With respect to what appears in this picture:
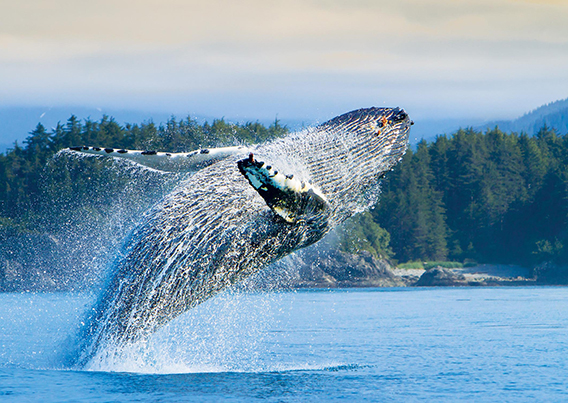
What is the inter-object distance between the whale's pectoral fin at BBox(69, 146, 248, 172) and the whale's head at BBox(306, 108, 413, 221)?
3.38 ft

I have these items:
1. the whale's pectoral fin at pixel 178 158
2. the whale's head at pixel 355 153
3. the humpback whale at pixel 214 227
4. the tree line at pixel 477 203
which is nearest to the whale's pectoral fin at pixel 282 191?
the humpback whale at pixel 214 227

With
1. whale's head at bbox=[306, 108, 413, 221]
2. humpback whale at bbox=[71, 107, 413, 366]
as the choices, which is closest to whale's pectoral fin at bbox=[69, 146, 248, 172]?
humpback whale at bbox=[71, 107, 413, 366]

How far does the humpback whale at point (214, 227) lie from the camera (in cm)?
879

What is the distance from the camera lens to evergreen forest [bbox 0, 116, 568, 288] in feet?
228

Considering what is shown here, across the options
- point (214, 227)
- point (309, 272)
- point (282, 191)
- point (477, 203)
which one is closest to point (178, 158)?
point (214, 227)

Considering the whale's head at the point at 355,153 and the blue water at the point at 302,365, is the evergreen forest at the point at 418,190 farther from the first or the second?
the whale's head at the point at 355,153

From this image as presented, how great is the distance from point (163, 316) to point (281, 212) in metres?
3.27

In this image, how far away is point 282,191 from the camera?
631 cm

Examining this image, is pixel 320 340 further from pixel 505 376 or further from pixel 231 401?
pixel 231 401

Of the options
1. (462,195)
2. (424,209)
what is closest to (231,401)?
(424,209)

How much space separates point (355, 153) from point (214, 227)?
198 cm

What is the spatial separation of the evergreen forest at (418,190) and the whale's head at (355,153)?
166ft

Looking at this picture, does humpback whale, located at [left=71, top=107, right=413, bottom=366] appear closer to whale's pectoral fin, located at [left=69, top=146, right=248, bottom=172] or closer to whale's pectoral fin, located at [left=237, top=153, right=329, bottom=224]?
whale's pectoral fin, located at [left=69, top=146, right=248, bottom=172]

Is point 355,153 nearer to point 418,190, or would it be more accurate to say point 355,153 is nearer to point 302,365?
Answer: point 302,365
